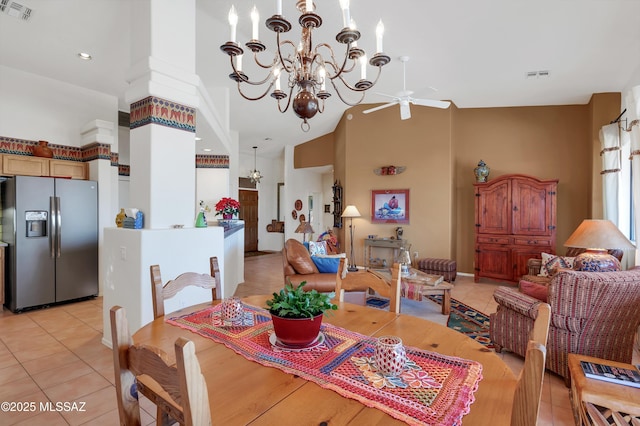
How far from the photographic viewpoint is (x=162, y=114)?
280 centimetres

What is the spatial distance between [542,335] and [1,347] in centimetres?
437

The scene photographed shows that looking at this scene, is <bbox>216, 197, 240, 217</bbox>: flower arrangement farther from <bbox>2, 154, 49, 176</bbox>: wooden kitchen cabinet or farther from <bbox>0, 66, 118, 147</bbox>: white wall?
<bbox>2, 154, 49, 176</bbox>: wooden kitchen cabinet

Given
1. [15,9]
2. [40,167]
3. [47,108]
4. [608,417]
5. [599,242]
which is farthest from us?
[47,108]

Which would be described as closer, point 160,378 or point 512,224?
point 160,378

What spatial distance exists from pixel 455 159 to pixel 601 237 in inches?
144

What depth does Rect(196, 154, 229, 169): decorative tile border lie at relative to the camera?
607 cm

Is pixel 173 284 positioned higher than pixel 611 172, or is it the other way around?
pixel 611 172

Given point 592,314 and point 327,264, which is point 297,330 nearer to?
point 592,314

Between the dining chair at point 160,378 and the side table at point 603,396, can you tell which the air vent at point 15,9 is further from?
the side table at point 603,396

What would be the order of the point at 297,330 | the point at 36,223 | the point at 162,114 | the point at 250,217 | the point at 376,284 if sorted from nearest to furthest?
the point at 297,330, the point at 376,284, the point at 162,114, the point at 36,223, the point at 250,217

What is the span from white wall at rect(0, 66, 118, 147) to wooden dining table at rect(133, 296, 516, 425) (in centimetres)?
473

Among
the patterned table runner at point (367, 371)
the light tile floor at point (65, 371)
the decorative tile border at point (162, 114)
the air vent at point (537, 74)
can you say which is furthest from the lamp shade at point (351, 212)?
the patterned table runner at point (367, 371)

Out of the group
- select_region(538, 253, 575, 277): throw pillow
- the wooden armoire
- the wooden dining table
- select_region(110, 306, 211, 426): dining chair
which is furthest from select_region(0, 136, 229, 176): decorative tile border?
select_region(538, 253, 575, 277): throw pillow

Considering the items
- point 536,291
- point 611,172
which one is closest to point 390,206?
point 611,172
